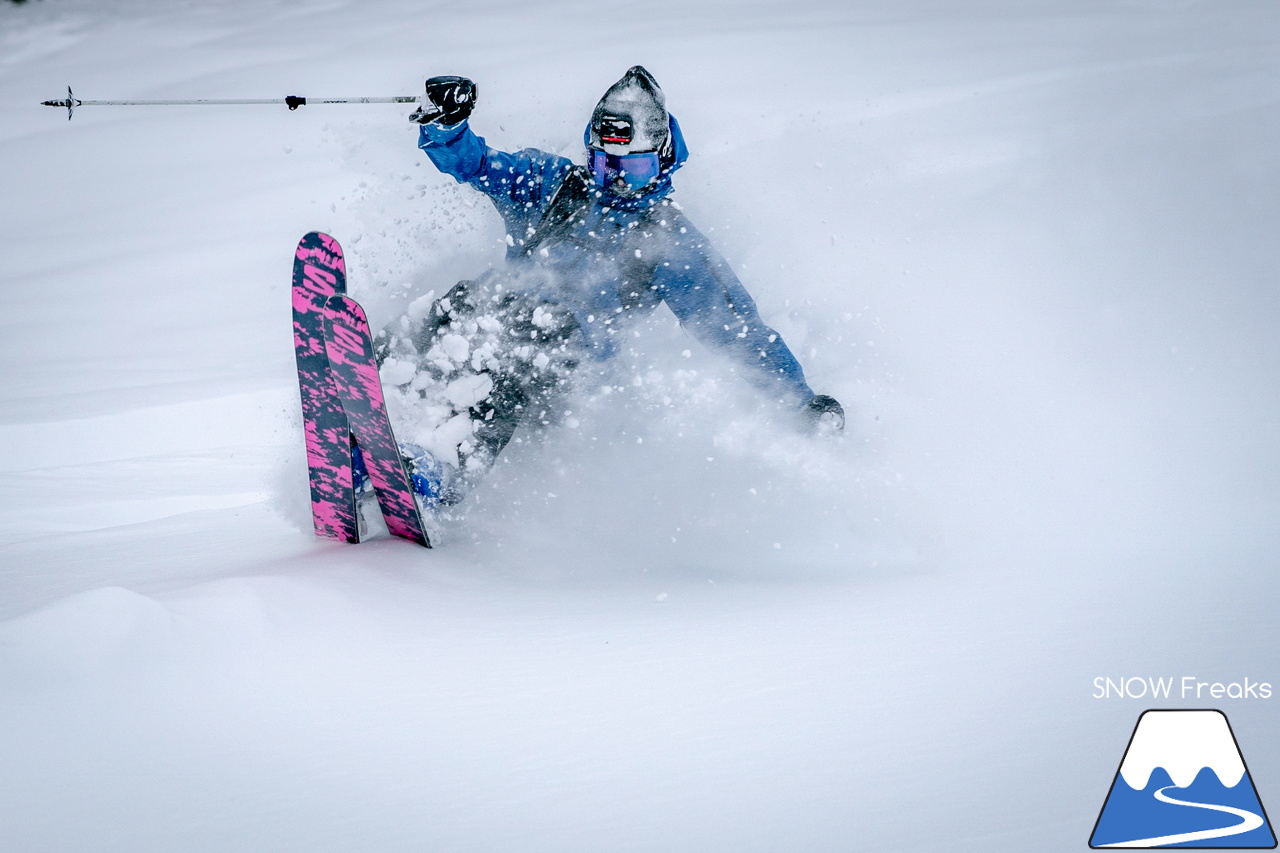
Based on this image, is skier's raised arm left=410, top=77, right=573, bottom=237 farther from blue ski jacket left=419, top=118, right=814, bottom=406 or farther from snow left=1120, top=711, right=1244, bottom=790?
snow left=1120, top=711, right=1244, bottom=790

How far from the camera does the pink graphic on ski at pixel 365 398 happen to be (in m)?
2.62

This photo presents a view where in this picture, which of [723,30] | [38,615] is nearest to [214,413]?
[38,615]

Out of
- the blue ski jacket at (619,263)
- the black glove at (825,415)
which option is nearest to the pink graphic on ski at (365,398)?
the blue ski jacket at (619,263)

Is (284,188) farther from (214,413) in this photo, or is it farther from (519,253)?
(519,253)

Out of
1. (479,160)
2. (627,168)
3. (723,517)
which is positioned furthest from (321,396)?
(723,517)

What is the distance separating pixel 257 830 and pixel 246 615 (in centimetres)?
83

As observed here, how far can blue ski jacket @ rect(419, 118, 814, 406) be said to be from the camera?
121 inches

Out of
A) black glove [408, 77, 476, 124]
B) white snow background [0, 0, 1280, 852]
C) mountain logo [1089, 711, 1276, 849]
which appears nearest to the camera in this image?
mountain logo [1089, 711, 1276, 849]

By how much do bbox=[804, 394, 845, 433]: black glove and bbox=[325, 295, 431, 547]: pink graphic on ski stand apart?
55.9 inches

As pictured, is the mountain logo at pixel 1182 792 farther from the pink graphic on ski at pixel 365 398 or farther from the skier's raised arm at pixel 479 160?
the skier's raised arm at pixel 479 160

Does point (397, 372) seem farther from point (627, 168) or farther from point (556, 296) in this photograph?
point (627, 168)

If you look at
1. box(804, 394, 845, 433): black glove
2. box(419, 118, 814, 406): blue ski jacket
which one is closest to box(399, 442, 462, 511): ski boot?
box(419, 118, 814, 406): blue ski jacket

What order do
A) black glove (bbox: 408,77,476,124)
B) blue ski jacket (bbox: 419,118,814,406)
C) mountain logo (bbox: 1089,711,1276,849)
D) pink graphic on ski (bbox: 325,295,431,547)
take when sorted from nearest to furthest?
mountain logo (bbox: 1089,711,1276,849), pink graphic on ski (bbox: 325,295,431,547), black glove (bbox: 408,77,476,124), blue ski jacket (bbox: 419,118,814,406)

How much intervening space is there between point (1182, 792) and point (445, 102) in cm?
278
